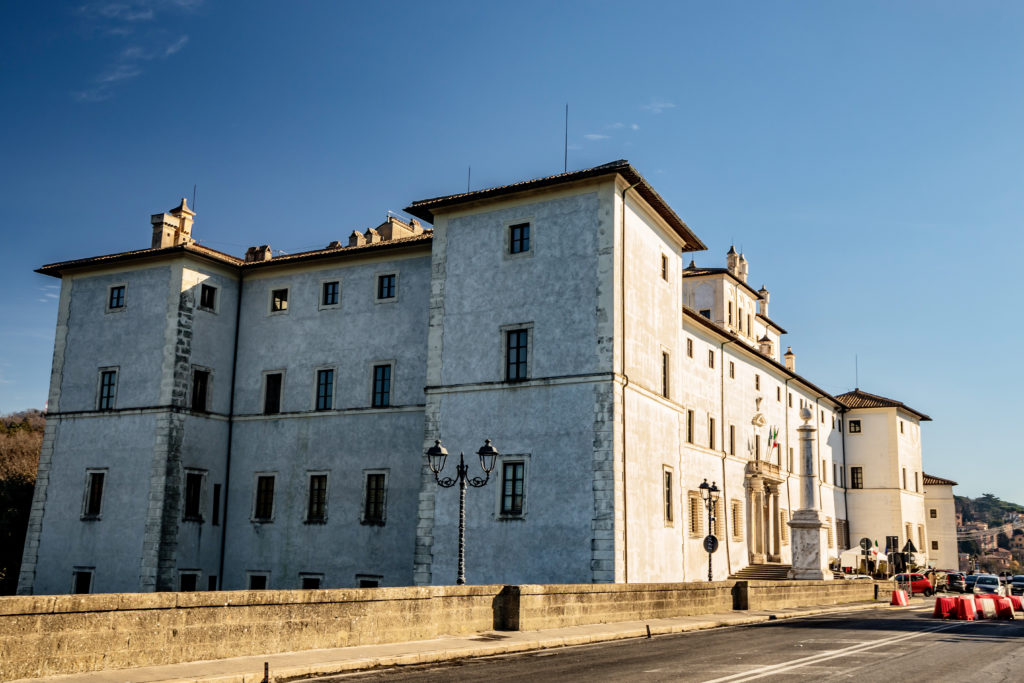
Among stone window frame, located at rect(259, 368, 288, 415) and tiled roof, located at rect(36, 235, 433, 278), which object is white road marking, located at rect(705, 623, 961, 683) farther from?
stone window frame, located at rect(259, 368, 288, 415)

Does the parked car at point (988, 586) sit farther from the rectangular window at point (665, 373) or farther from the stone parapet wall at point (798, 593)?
the rectangular window at point (665, 373)

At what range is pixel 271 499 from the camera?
36375mm

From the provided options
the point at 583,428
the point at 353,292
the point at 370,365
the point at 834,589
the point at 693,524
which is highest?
the point at 353,292

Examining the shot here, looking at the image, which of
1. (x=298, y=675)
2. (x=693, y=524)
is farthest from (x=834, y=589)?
(x=298, y=675)

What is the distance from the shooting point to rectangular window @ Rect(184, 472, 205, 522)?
35219 mm

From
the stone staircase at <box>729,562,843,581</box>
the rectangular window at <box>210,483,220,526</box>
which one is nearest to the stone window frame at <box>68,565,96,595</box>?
the rectangular window at <box>210,483,220,526</box>

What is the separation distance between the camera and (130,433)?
117 ft

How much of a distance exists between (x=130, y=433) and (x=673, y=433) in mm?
20671

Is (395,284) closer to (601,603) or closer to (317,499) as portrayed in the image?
(317,499)

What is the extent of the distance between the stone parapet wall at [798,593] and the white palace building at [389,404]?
7.82 ft

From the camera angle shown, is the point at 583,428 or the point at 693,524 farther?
the point at 693,524

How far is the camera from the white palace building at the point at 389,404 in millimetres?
28547

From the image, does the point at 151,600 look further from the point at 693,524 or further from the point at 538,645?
the point at 693,524

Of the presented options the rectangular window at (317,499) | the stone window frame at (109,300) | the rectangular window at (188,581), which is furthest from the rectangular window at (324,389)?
the stone window frame at (109,300)
